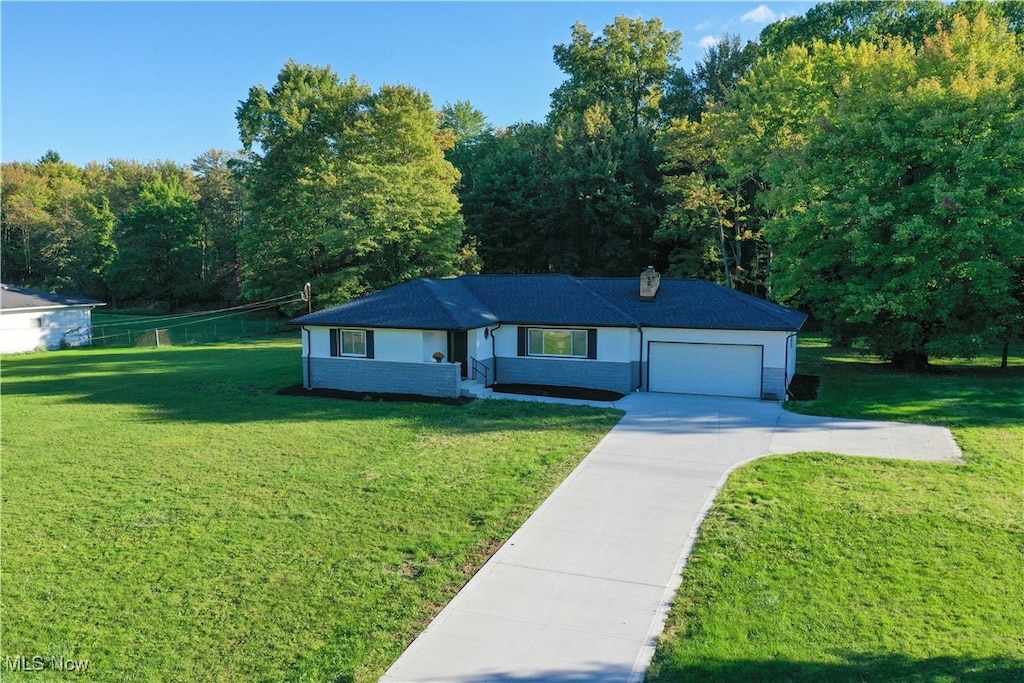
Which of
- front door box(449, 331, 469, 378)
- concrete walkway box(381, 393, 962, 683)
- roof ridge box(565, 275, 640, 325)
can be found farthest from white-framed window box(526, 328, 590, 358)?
concrete walkway box(381, 393, 962, 683)

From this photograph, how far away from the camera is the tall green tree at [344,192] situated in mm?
38375

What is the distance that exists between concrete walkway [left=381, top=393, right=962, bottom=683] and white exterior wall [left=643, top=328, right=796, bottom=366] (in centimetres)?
365

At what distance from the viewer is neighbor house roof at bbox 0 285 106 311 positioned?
3421 centimetres

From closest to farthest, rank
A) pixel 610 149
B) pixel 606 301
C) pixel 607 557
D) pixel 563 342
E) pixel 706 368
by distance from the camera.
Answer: pixel 607 557, pixel 706 368, pixel 563 342, pixel 606 301, pixel 610 149

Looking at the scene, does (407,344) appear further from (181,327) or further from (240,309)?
(240,309)

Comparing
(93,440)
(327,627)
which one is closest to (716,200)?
(93,440)

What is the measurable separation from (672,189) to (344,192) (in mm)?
19192

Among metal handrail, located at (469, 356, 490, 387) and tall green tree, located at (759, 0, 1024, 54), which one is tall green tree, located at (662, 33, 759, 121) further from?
metal handrail, located at (469, 356, 490, 387)

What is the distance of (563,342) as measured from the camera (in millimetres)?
21781

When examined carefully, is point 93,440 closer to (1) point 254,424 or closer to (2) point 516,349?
(1) point 254,424

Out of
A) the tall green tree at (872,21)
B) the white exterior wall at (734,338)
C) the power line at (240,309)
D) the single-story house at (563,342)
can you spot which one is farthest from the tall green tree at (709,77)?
the power line at (240,309)

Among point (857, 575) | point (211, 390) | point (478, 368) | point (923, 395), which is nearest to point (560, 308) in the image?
point (478, 368)

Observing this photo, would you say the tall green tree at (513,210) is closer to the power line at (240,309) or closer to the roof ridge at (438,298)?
the power line at (240,309)

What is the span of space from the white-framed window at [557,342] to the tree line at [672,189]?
846cm
